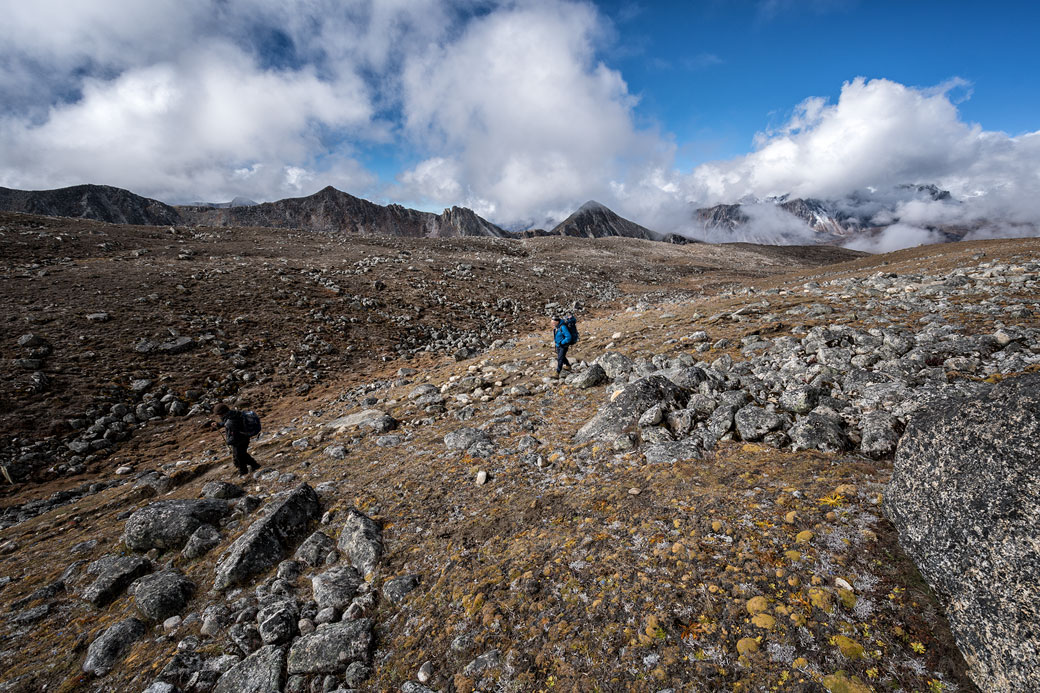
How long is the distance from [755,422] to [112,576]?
9757 mm

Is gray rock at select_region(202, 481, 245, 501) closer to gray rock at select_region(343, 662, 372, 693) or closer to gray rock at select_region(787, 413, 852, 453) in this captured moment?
gray rock at select_region(343, 662, 372, 693)

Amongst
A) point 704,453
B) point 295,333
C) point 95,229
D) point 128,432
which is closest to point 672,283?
point 295,333

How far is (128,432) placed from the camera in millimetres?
12484

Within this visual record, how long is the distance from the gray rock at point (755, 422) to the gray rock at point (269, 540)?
7.02 metres

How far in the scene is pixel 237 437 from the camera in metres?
8.67

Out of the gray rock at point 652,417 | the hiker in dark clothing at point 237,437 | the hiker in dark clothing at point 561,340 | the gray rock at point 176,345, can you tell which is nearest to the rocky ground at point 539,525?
the gray rock at point 652,417

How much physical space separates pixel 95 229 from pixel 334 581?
154ft

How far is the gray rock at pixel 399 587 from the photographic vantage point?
4.47 m

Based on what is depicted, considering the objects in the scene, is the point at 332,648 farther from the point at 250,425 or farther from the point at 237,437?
the point at 250,425

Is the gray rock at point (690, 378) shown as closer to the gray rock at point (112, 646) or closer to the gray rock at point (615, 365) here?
the gray rock at point (615, 365)

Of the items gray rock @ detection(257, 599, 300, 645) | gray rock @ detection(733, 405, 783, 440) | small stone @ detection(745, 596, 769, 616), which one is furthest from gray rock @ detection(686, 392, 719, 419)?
gray rock @ detection(257, 599, 300, 645)

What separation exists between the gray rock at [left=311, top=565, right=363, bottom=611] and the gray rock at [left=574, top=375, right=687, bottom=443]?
427cm

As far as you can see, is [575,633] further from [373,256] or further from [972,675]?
[373,256]

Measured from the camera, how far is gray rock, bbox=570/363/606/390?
400 inches
